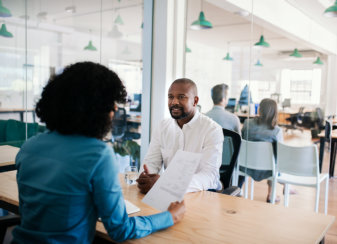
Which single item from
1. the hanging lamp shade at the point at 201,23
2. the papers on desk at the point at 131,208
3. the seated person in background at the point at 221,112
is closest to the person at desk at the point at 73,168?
the papers on desk at the point at 131,208

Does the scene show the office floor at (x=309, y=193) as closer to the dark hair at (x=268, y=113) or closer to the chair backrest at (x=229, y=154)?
the dark hair at (x=268, y=113)

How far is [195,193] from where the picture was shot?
1786 millimetres

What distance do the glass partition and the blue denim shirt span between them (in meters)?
1.37

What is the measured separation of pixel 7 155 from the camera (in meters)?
2.61

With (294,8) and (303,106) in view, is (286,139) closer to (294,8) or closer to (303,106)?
(303,106)

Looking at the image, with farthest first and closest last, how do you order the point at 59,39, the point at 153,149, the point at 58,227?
the point at 59,39 < the point at 153,149 < the point at 58,227

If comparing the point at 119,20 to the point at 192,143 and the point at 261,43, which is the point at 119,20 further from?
the point at 192,143

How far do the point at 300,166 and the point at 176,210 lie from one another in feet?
6.22

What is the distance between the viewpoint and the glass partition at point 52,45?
8.63 feet

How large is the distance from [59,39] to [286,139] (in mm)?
2320

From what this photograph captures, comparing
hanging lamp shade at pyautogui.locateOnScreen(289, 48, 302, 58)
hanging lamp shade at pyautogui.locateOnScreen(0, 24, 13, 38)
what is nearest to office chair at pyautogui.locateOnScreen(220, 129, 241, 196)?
hanging lamp shade at pyautogui.locateOnScreen(289, 48, 302, 58)

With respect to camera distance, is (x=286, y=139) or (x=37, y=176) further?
(x=286, y=139)

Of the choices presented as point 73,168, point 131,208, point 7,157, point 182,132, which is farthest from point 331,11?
point 7,157

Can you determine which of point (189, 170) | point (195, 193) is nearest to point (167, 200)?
point (189, 170)
